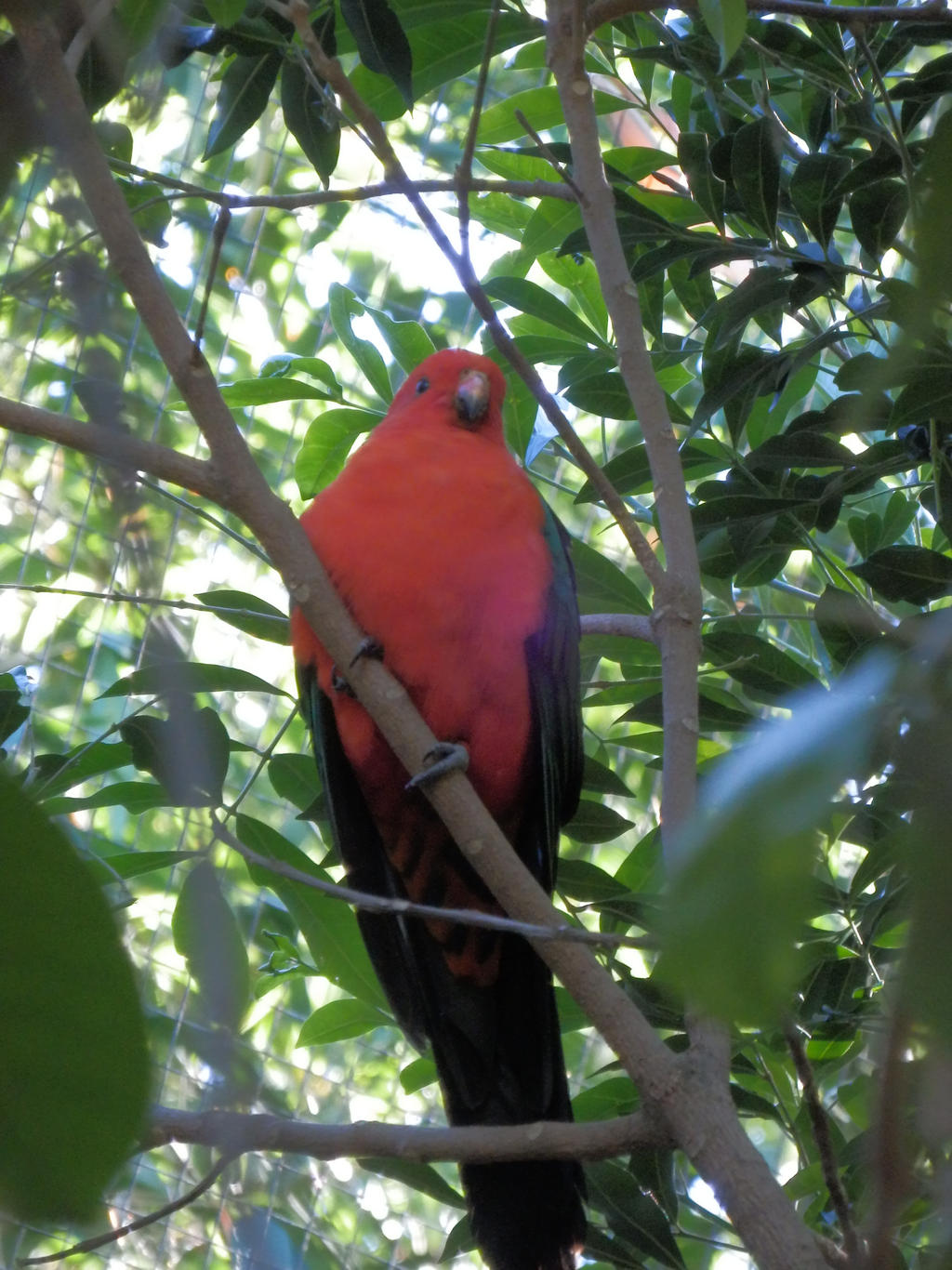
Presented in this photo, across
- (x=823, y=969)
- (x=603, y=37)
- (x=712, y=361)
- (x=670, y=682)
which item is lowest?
(x=823, y=969)

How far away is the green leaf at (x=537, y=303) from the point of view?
1.78m

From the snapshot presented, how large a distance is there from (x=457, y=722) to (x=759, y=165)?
0.76 metres

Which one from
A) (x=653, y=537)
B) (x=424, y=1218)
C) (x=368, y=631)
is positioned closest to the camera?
(x=368, y=631)

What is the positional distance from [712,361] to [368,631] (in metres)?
0.54

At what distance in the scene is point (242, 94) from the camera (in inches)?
61.3

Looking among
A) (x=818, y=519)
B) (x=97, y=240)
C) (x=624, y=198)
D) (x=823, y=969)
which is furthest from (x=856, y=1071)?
(x=97, y=240)

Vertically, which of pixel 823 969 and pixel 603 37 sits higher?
pixel 603 37

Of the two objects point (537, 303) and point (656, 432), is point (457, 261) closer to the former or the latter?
point (656, 432)

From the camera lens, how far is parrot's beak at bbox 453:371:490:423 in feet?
6.25

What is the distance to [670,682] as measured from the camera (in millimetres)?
1211

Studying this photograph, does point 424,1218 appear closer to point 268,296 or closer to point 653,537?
point 653,537

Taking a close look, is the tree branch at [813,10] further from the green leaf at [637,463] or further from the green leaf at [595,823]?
the green leaf at [595,823]

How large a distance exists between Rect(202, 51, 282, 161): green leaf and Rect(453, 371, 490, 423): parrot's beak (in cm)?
50

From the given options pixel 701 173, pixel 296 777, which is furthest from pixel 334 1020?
pixel 701 173
